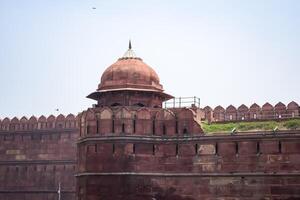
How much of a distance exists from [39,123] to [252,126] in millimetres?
15701

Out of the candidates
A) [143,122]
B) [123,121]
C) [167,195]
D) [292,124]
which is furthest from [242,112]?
[123,121]

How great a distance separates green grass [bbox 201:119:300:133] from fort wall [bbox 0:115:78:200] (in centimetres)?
1205

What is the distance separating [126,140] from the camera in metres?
21.4

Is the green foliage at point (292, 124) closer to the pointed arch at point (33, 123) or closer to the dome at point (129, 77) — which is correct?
the dome at point (129, 77)

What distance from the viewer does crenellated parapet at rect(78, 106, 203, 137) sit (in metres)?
21.7

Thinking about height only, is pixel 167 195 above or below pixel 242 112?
below

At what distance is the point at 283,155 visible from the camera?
795 inches

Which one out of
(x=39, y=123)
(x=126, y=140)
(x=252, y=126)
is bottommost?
(x=126, y=140)

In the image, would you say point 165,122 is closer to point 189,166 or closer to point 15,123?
point 189,166

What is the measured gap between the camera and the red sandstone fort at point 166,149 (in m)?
20.4

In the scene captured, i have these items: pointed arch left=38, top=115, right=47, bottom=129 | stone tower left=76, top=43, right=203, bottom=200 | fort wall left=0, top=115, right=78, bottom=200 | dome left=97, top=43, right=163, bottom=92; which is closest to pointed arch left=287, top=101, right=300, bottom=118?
stone tower left=76, top=43, right=203, bottom=200

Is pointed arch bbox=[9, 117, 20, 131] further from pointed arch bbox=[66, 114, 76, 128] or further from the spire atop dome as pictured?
the spire atop dome

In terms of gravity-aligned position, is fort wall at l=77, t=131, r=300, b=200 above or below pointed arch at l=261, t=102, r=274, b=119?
below

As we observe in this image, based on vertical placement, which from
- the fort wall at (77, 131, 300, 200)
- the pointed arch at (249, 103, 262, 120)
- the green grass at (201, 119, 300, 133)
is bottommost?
the fort wall at (77, 131, 300, 200)
